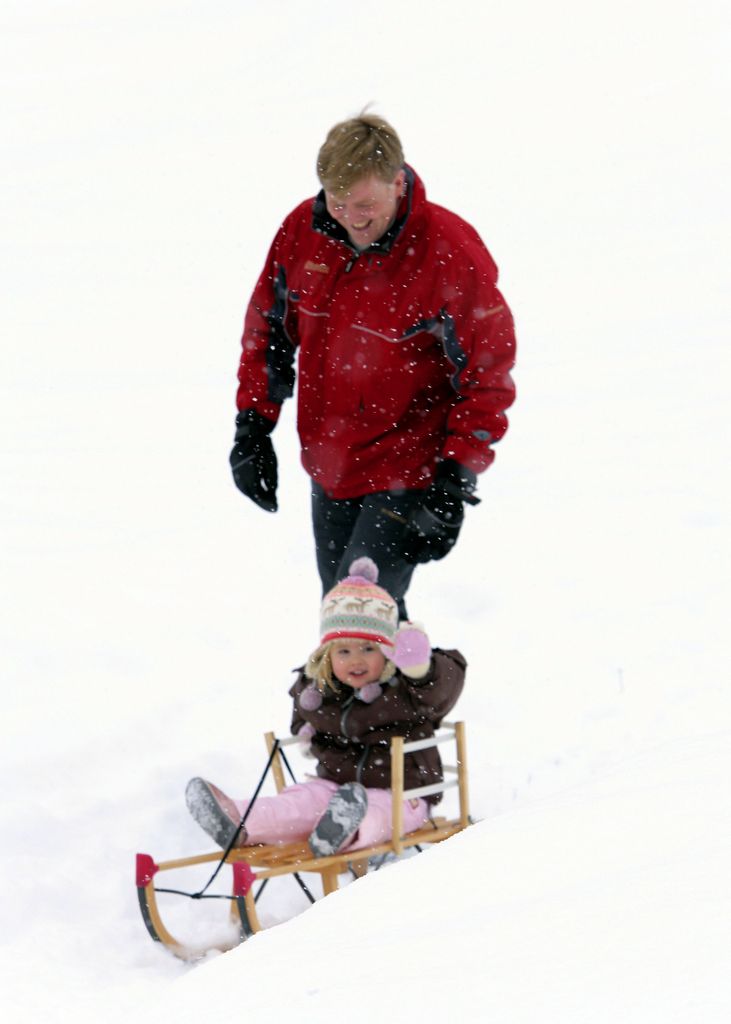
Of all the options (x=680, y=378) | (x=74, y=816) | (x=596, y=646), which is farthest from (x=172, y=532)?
(x=680, y=378)

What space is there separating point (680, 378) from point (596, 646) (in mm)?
5704

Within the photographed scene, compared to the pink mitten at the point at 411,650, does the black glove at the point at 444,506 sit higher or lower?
higher

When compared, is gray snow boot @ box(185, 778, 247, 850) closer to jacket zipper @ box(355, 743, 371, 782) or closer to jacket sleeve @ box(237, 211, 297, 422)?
jacket zipper @ box(355, 743, 371, 782)

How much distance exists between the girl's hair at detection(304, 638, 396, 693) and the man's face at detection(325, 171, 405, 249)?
1.17 m

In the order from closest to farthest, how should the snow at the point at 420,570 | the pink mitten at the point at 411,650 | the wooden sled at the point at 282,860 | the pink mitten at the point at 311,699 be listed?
the snow at the point at 420,570
the wooden sled at the point at 282,860
the pink mitten at the point at 411,650
the pink mitten at the point at 311,699

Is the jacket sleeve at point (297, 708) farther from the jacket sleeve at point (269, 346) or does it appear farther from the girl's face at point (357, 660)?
the jacket sleeve at point (269, 346)

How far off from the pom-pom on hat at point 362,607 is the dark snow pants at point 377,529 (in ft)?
0.17

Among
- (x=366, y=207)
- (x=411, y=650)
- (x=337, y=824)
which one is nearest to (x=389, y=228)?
(x=366, y=207)

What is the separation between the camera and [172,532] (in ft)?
27.9

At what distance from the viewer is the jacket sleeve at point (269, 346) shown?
4.42 m

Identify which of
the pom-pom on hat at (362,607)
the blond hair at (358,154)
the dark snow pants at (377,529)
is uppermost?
the blond hair at (358,154)

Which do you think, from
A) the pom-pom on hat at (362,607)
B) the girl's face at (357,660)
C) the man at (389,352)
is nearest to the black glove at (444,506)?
the man at (389,352)

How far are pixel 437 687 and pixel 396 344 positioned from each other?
39.3 inches

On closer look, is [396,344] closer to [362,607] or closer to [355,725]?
[362,607]
